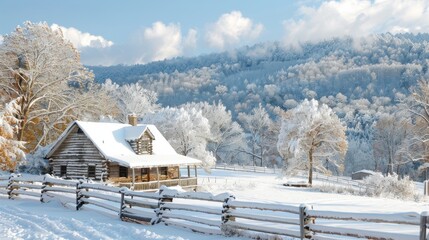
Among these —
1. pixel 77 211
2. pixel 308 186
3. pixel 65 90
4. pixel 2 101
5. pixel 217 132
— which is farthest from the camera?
pixel 217 132

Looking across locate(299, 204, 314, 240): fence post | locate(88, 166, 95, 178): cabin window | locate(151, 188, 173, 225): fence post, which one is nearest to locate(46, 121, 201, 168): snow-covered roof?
locate(88, 166, 95, 178): cabin window

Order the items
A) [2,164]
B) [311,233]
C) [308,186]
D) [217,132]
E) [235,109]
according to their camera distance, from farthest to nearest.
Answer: [235,109], [217,132], [308,186], [2,164], [311,233]

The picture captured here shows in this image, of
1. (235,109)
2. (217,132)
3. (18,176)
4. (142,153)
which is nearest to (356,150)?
(217,132)

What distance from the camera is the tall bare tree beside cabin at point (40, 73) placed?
121ft

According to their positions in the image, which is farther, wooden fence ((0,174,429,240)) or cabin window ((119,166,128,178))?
cabin window ((119,166,128,178))

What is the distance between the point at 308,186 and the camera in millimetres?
50938

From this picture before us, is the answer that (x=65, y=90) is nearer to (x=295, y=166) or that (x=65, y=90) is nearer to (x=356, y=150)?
(x=295, y=166)

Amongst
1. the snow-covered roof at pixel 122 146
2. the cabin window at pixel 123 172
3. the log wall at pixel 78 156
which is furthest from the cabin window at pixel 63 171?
the cabin window at pixel 123 172

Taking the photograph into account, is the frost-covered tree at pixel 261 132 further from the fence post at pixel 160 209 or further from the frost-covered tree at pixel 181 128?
the fence post at pixel 160 209

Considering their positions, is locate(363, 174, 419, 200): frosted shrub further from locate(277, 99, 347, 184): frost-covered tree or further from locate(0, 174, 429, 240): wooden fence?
locate(0, 174, 429, 240): wooden fence

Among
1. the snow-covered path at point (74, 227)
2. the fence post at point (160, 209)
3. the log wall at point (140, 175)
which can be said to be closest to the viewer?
the snow-covered path at point (74, 227)

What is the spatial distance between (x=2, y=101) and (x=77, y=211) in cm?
2352

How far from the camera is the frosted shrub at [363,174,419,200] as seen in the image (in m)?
40.8

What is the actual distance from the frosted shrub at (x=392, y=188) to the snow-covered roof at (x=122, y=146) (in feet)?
55.8
